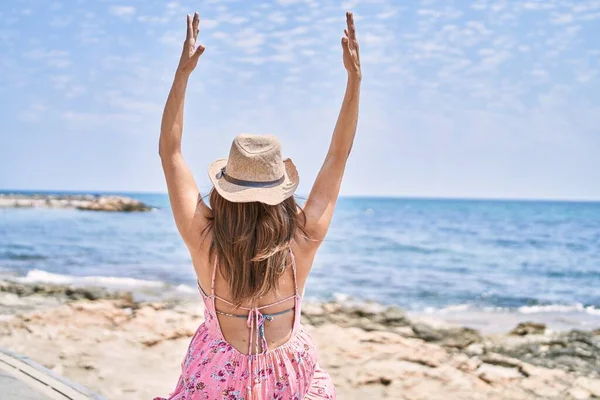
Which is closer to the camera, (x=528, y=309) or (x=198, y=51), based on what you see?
(x=198, y=51)

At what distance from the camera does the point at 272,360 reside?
7.68 ft

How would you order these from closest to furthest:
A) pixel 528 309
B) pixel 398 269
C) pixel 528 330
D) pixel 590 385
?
1. pixel 590 385
2. pixel 528 330
3. pixel 528 309
4. pixel 398 269

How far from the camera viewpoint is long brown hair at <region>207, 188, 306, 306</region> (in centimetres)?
224

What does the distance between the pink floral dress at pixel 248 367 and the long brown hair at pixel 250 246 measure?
8 centimetres

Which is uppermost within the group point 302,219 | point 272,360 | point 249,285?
point 302,219

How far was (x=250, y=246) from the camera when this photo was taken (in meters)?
2.24

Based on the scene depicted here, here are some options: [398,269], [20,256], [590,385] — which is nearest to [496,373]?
[590,385]

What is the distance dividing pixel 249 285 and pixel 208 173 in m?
0.47

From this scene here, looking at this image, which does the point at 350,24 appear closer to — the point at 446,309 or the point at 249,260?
the point at 249,260

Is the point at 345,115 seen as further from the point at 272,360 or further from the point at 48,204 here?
the point at 48,204

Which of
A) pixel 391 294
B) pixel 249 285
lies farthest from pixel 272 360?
pixel 391 294

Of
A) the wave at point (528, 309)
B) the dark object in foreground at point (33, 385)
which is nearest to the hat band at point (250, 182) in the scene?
the dark object in foreground at point (33, 385)

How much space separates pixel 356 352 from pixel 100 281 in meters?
7.16

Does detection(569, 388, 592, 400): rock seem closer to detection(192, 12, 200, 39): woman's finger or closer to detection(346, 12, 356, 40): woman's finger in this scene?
detection(346, 12, 356, 40): woman's finger
